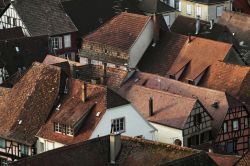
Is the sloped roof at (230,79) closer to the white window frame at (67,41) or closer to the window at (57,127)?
the window at (57,127)

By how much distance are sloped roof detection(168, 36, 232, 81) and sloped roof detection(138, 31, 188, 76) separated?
511 millimetres

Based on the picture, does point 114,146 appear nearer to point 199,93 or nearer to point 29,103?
point 29,103

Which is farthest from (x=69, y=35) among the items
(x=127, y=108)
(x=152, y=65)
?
(x=127, y=108)

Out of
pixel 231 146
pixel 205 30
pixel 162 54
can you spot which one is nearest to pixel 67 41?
pixel 205 30

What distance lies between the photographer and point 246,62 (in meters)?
103

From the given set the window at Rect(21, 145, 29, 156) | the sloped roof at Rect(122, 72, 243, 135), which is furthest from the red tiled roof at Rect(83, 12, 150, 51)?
the window at Rect(21, 145, 29, 156)

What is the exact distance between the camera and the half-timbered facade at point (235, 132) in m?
85.6

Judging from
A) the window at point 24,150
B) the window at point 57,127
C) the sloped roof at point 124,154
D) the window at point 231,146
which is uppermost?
the sloped roof at point 124,154

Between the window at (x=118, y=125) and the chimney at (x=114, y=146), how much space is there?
389 inches

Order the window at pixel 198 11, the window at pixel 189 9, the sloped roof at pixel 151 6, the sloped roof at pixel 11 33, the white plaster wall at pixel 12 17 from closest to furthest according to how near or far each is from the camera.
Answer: the sloped roof at pixel 11 33 < the white plaster wall at pixel 12 17 < the sloped roof at pixel 151 6 < the window at pixel 198 11 < the window at pixel 189 9

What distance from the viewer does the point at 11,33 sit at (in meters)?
109

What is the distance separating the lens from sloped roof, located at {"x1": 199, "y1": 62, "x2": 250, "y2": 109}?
3593 inches

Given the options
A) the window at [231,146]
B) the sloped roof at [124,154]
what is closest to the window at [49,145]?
the sloped roof at [124,154]

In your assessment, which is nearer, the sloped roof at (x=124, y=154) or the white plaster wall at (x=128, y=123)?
the sloped roof at (x=124, y=154)
